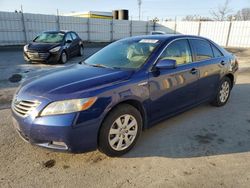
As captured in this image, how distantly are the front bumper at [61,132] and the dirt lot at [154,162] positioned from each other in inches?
13.1

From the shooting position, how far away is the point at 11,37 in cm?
1659

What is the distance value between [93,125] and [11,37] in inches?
657

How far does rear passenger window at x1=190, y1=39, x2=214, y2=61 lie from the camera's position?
4.13 metres

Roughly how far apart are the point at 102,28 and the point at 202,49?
20.2 meters

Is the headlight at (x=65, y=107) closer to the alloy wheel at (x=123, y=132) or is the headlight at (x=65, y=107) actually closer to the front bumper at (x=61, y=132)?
the front bumper at (x=61, y=132)

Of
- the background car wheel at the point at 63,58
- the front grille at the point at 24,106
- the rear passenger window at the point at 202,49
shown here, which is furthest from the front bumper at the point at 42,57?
the front grille at the point at 24,106

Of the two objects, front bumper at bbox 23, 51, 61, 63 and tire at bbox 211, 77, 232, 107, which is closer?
tire at bbox 211, 77, 232, 107

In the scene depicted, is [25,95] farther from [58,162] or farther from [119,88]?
[119,88]

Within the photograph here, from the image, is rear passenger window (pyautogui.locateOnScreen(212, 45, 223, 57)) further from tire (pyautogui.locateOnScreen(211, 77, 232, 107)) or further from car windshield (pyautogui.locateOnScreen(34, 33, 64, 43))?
car windshield (pyautogui.locateOnScreen(34, 33, 64, 43))

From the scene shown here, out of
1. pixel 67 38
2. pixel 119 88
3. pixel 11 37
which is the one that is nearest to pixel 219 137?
pixel 119 88

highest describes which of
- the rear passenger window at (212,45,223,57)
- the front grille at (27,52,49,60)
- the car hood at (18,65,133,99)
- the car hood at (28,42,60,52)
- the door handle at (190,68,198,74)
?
the rear passenger window at (212,45,223,57)

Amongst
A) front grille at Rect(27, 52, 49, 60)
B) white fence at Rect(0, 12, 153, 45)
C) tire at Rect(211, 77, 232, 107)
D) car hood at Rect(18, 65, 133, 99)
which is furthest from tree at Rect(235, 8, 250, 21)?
car hood at Rect(18, 65, 133, 99)

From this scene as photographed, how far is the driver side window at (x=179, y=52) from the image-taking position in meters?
3.57

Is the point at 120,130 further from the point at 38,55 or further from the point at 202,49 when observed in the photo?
the point at 38,55
